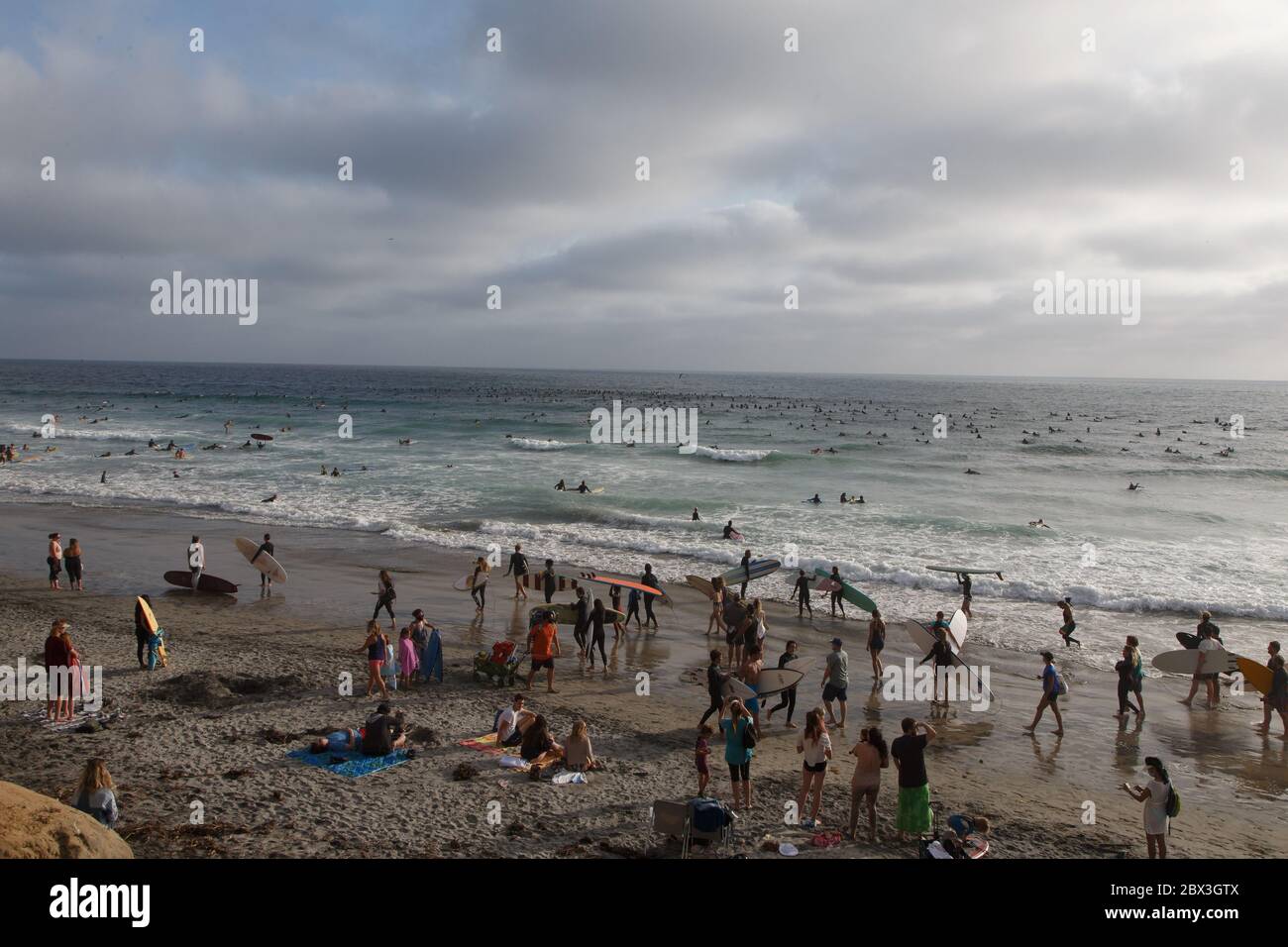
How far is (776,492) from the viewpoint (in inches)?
1468

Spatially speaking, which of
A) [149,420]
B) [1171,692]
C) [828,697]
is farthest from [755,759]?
[149,420]

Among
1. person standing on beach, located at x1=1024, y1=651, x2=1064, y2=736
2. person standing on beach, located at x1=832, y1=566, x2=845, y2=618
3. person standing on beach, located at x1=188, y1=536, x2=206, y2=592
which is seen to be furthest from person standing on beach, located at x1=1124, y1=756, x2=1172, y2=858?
person standing on beach, located at x1=188, y1=536, x2=206, y2=592

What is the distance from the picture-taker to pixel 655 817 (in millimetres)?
8000

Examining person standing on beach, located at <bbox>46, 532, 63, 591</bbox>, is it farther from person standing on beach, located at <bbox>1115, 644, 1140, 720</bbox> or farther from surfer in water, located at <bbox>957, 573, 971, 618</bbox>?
person standing on beach, located at <bbox>1115, 644, 1140, 720</bbox>

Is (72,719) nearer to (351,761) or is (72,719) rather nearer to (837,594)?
(351,761)

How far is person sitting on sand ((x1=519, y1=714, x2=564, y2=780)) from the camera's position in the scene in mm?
9992

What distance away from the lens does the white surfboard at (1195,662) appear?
13.3 m

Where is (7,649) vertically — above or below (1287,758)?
above

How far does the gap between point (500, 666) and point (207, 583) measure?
9745mm

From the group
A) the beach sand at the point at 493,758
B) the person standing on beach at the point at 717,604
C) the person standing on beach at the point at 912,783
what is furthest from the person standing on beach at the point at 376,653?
the person standing on beach at the point at 912,783

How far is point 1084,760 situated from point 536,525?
20.4 metres

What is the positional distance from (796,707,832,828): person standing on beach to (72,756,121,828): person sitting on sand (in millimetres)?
7293

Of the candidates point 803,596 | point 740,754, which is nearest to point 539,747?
point 740,754
